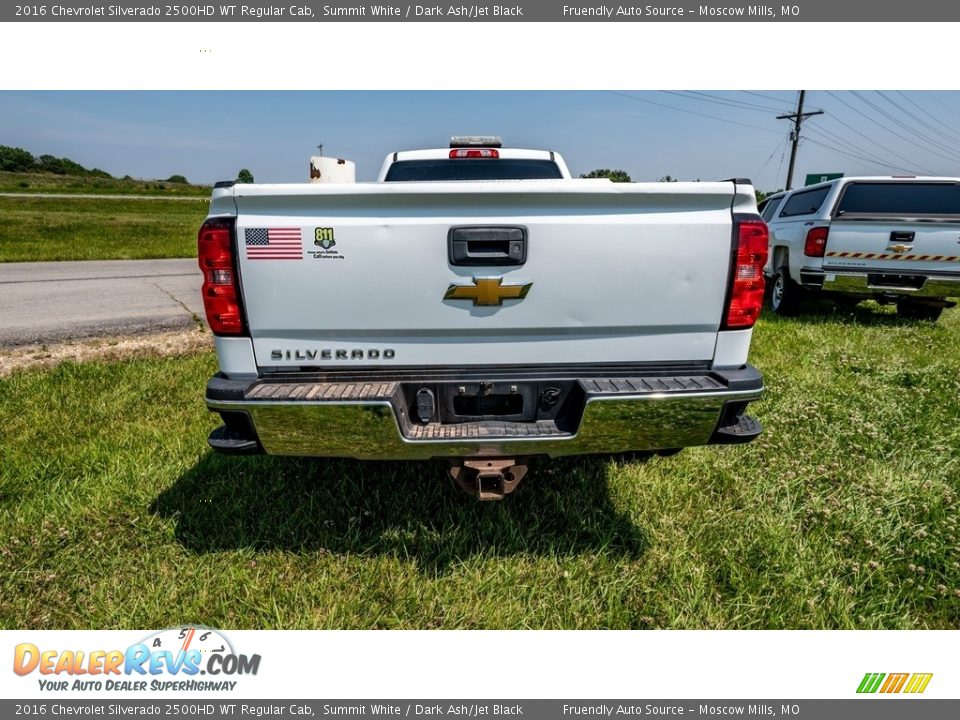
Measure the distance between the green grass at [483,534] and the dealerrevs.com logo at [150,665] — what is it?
4.5 inches

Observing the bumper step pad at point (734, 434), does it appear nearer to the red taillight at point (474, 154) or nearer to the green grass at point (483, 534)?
the green grass at point (483, 534)

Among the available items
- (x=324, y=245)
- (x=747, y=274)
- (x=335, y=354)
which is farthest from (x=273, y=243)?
(x=747, y=274)

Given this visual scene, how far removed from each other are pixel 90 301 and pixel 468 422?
8.09 m

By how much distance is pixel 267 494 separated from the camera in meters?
3.00

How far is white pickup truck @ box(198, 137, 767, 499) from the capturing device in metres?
2.08

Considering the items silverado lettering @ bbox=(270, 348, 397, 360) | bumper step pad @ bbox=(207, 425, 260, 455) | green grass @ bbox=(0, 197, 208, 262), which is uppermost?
silverado lettering @ bbox=(270, 348, 397, 360)

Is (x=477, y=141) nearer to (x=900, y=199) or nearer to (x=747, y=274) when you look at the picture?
(x=747, y=274)

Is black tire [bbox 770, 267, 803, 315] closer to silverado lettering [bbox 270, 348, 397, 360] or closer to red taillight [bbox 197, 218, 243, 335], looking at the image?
silverado lettering [bbox 270, 348, 397, 360]

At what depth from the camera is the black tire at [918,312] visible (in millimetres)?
7488

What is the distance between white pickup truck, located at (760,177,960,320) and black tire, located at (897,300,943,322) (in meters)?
0.57

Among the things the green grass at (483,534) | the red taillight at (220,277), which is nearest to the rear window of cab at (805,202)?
the green grass at (483,534)

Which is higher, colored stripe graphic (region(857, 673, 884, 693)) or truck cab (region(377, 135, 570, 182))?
truck cab (region(377, 135, 570, 182))

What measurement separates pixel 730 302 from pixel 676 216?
44 centimetres

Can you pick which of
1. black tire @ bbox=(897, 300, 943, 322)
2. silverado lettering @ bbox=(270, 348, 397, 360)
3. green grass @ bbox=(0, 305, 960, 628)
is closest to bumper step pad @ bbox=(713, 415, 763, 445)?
green grass @ bbox=(0, 305, 960, 628)
